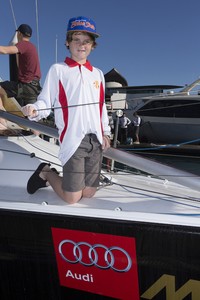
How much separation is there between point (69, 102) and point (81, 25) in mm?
469

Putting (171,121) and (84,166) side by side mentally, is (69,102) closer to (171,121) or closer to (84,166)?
(84,166)

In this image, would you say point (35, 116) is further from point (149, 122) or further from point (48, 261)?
point (149, 122)

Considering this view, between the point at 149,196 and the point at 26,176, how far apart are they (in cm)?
94

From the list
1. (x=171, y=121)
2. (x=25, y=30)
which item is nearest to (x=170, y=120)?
(x=171, y=121)

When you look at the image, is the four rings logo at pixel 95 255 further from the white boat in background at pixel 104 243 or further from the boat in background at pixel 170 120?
the boat in background at pixel 170 120

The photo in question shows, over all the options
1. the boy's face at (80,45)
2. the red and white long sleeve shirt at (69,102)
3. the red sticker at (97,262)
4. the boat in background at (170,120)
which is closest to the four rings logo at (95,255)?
the red sticker at (97,262)

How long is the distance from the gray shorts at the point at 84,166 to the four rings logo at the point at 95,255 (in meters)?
0.35

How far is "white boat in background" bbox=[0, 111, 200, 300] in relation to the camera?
5.98 ft

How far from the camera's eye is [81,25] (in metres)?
2.05

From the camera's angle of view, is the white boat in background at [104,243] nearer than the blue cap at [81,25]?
Yes

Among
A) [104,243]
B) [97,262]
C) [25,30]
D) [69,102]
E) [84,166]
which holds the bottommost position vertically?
[97,262]

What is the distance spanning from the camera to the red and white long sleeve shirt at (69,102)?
80.7 inches

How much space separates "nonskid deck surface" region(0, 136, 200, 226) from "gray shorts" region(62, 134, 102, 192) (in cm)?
13

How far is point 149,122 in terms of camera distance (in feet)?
44.7
